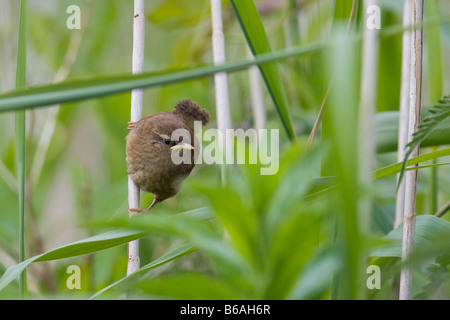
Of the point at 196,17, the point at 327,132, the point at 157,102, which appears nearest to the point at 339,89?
the point at 327,132

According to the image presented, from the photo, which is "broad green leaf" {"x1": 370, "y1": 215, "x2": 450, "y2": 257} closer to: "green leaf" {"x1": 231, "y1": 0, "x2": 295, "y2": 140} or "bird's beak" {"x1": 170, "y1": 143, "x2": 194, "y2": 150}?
"green leaf" {"x1": 231, "y1": 0, "x2": 295, "y2": 140}

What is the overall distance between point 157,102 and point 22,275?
0.94 metres

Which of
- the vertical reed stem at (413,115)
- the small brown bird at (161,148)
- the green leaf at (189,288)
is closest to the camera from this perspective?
the green leaf at (189,288)

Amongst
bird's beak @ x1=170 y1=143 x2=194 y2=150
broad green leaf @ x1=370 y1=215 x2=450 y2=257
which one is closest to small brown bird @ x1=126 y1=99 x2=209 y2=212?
bird's beak @ x1=170 y1=143 x2=194 y2=150

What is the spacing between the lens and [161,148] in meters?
1.06

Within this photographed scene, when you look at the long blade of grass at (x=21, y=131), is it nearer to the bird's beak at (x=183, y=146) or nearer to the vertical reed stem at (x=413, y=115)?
the bird's beak at (x=183, y=146)

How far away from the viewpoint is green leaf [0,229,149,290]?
2.20 ft

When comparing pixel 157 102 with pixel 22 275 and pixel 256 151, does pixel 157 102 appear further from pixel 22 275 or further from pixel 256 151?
pixel 256 151

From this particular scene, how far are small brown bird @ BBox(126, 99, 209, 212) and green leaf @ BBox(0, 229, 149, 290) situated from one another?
0.93 feet

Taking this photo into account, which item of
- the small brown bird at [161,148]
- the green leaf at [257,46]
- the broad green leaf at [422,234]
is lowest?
the broad green leaf at [422,234]

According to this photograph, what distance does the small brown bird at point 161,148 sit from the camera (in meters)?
1.00

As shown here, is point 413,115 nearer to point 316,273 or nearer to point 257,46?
point 257,46

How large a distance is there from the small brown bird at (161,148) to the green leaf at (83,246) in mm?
283

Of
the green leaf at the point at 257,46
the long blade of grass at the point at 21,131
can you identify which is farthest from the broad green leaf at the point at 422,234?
the long blade of grass at the point at 21,131
